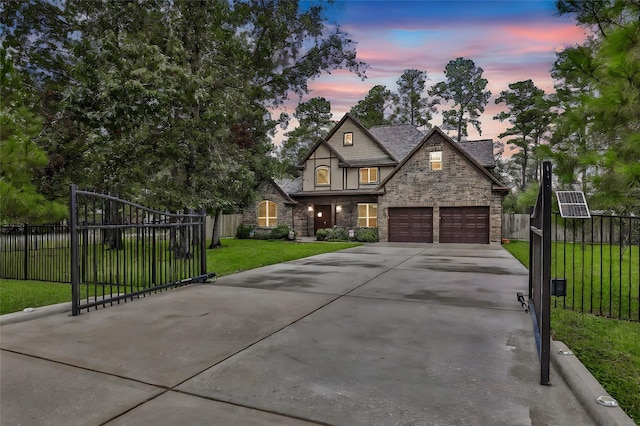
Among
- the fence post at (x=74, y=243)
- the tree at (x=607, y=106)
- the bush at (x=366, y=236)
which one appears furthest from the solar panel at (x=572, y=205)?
the bush at (x=366, y=236)

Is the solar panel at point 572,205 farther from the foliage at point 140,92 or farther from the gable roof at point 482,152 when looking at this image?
the gable roof at point 482,152

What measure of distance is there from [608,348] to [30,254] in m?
12.3

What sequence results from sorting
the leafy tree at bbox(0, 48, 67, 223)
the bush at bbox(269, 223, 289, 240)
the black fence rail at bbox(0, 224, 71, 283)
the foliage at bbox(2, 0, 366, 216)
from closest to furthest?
the leafy tree at bbox(0, 48, 67, 223)
the black fence rail at bbox(0, 224, 71, 283)
the foliage at bbox(2, 0, 366, 216)
the bush at bbox(269, 223, 289, 240)

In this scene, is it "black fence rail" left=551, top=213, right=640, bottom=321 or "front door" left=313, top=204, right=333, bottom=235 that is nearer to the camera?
"black fence rail" left=551, top=213, right=640, bottom=321

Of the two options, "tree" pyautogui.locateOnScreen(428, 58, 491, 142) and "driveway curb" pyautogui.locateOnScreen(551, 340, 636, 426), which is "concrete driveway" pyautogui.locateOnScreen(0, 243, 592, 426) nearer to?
"driveway curb" pyautogui.locateOnScreen(551, 340, 636, 426)

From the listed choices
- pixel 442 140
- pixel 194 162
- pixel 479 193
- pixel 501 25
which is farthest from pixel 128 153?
pixel 479 193

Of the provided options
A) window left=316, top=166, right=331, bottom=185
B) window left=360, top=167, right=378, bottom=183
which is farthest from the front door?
window left=360, top=167, right=378, bottom=183

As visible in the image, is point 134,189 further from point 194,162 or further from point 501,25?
point 501,25

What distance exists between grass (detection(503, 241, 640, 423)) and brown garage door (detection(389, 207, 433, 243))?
15.0m

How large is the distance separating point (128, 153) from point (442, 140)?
1587 cm

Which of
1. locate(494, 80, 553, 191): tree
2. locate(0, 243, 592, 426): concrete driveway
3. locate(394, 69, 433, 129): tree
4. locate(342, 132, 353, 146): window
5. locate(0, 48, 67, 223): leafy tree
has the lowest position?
locate(0, 243, 592, 426): concrete driveway

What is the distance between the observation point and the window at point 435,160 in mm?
20472

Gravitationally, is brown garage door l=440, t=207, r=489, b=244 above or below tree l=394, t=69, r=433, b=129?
below

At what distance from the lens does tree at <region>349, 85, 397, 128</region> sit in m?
43.6
